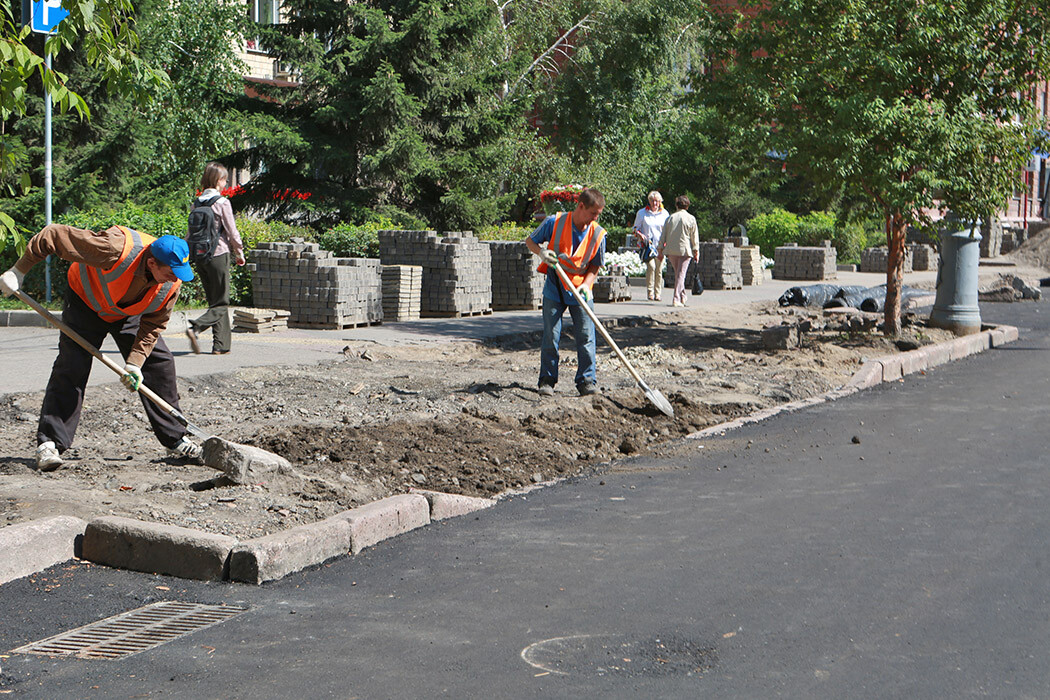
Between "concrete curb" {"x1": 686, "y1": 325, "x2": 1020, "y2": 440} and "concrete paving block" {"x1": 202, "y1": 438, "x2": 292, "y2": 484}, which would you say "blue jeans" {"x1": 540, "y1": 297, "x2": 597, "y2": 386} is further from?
"concrete paving block" {"x1": 202, "y1": 438, "x2": 292, "y2": 484}

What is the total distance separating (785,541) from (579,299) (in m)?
4.18

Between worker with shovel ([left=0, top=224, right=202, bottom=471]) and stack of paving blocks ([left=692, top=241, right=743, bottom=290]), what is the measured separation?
16.9 meters

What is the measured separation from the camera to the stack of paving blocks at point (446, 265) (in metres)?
16.3

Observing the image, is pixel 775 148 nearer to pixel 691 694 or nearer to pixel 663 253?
pixel 663 253

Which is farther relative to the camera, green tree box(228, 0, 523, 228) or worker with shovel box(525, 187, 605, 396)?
green tree box(228, 0, 523, 228)

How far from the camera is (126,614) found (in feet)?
15.4

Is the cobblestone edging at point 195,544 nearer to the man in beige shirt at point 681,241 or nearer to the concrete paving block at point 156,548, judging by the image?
the concrete paving block at point 156,548

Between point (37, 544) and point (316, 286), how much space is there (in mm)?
9452

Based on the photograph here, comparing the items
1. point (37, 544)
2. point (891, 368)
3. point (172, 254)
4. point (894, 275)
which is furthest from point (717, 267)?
point (37, 544)

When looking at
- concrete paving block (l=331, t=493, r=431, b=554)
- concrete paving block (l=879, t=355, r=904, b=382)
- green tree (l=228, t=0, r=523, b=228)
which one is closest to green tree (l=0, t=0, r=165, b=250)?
concrete paving block (l=331, t=493, r=431, b=554)

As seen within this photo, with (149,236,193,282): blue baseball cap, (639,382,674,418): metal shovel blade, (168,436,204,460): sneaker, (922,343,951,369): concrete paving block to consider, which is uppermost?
(149,236,193,282): blue baseball cap

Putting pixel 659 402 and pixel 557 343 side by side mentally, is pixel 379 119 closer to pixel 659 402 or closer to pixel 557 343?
pixel 557 343

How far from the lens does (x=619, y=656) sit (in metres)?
4.16

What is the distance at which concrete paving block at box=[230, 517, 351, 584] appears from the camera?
5062 millimetres
